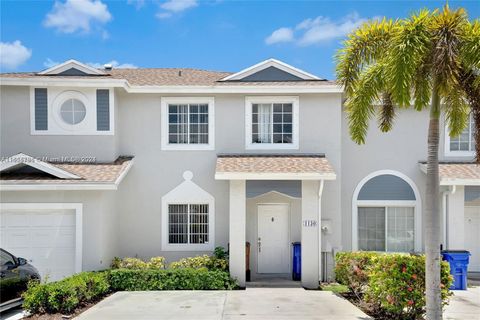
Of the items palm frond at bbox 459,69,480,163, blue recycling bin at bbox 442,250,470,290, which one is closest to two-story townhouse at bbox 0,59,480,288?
blue recycling bin at bbox 442,250,470,290

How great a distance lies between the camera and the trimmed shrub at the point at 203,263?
13969 mm

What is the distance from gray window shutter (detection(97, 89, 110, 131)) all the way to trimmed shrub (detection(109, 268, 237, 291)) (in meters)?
4.78

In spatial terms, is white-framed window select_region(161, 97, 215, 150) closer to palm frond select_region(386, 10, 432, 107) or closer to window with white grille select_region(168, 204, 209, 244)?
window with white grille select_region(168, 204, 209, 244)

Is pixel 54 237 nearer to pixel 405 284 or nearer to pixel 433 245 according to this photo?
pixel 405 284

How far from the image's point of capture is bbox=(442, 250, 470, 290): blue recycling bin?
45.1 ft

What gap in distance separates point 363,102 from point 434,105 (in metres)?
1.48

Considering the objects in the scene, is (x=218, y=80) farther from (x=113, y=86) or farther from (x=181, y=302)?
(x=181, y=302)

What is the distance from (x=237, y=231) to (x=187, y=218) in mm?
2436

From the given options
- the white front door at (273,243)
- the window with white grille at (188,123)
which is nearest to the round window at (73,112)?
the window with white grille at (188,123)

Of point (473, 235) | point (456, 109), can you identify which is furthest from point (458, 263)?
point (456, 109)

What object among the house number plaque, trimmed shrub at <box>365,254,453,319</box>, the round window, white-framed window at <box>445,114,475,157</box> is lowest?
trimmed shrub at <box>365,254,453,319</box>

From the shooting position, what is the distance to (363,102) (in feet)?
32.7

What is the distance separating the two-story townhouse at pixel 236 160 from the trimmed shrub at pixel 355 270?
3.58 feet

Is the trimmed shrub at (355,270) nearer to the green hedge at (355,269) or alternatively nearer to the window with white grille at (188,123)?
the green hedge at (355,269)
